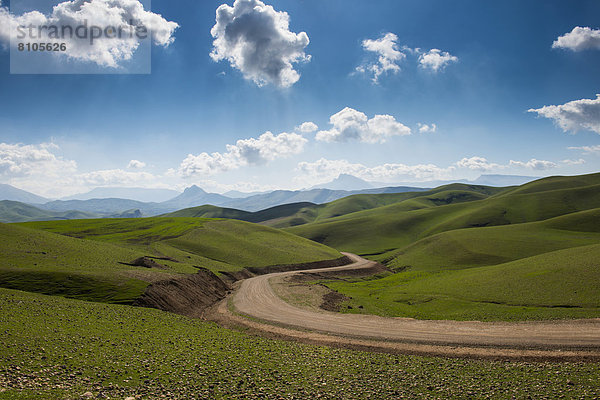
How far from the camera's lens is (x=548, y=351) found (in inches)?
1123

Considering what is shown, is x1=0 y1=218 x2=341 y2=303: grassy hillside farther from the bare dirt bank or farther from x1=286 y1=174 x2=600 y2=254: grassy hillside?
x1=286 y1=174 x2=600 y2=254: grassy hillside

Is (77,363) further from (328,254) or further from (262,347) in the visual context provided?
(328,254)

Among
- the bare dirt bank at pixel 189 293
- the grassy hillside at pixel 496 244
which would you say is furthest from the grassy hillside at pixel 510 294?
the grassy hillside at pixel 496 244

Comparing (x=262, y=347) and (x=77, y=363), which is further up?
(x=77, y=363)

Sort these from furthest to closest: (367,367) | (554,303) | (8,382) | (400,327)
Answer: (554,303), (400,327), (367,367), (8,382)

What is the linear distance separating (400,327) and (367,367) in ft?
50.9

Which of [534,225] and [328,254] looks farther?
[534,225]

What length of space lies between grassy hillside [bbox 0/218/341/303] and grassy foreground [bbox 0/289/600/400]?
47.5ft

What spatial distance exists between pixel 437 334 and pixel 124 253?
73632mm

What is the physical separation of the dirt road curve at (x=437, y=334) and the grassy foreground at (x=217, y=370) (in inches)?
138

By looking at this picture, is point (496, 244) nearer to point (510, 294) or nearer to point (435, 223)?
point (510, 294)

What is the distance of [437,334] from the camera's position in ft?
115

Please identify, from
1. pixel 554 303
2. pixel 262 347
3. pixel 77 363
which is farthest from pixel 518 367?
pixel 77 363

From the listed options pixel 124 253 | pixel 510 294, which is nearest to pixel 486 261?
pixel 510 294
